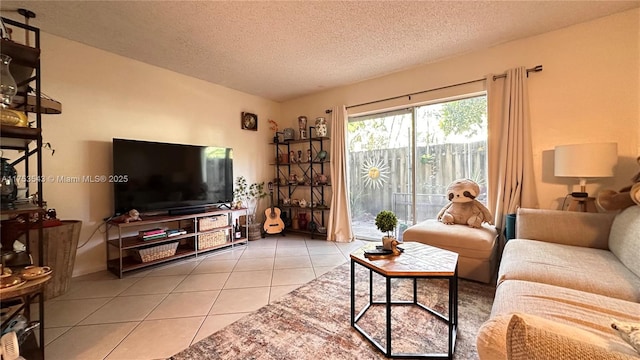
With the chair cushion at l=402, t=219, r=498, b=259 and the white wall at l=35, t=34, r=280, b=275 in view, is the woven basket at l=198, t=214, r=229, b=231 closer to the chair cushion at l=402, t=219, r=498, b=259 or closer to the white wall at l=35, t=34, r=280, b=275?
the white wall at l=35, t=34, r=280, b=275

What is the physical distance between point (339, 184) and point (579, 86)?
2827 millimetres

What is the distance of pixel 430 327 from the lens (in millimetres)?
1660

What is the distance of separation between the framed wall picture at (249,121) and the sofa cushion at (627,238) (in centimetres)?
426

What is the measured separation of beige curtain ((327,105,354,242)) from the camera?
12.8 feet

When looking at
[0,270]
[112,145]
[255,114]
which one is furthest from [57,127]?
[255,114]

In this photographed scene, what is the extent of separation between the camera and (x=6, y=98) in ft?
4.11

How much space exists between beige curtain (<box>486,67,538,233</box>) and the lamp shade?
0.50 metres

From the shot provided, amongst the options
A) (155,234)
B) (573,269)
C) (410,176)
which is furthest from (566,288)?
(155,234)

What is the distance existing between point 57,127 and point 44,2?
3.55ft

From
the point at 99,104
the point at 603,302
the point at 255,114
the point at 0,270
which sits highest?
the point at 255,114

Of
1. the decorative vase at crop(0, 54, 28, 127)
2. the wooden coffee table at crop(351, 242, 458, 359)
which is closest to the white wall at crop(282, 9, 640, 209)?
the wooden coffee table at crop(351, 242, 458, 359)

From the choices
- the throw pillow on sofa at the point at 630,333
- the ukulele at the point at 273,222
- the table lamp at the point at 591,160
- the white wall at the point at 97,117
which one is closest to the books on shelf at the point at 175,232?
the white wall at the point at 97,117

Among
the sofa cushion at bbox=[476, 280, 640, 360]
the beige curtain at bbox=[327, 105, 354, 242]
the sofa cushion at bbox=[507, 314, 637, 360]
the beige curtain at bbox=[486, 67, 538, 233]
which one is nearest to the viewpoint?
the sofa cushion at bbox=[507, 314, 637, 360]

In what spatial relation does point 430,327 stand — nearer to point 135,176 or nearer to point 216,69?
point 135,176
